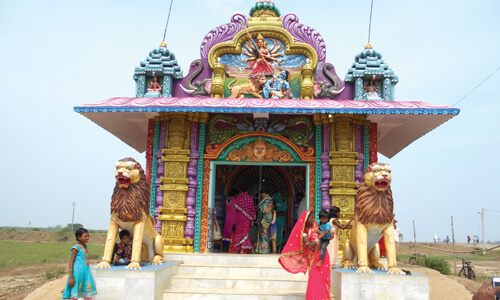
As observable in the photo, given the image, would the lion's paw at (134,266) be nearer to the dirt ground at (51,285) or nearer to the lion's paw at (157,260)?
the lion's paw at (157,260)

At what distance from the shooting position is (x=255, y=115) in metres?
8.91

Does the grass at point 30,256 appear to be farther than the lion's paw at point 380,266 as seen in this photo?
Yes

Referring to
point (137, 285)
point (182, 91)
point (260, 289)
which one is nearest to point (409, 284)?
point (260, 289)

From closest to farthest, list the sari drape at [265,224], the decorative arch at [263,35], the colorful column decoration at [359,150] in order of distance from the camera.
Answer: the colorful column decoration at [359,150] < the decorative arch at [263,35] < the sari drape at [265,224]

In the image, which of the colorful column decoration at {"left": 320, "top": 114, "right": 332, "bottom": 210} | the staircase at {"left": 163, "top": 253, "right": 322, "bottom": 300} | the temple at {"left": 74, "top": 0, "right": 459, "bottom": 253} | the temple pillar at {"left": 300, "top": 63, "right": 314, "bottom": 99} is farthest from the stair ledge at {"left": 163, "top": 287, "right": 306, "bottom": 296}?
the temple pillar at {"left": 300, "top": 63, "right": 314, "bottom": 99}

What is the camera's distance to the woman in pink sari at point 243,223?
33.0 feet

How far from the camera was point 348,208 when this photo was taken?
8.54m

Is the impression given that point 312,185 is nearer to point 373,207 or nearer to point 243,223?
point 243,223

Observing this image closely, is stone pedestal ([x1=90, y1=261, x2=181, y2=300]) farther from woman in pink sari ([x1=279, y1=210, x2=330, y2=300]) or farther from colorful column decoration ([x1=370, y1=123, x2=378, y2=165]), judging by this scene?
colorful column decoration ([x1=370, y1=123, x2=378, y2=165])

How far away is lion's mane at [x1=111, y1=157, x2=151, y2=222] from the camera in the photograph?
264 inches

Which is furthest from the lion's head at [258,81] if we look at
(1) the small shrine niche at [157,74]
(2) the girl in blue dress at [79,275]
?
(2) the girl in blue dress at [79,275]

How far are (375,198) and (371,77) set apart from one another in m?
3.68

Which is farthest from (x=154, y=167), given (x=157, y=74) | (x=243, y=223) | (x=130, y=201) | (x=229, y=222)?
(x=229, y=222)

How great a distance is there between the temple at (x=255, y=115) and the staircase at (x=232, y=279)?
33.6 inches
